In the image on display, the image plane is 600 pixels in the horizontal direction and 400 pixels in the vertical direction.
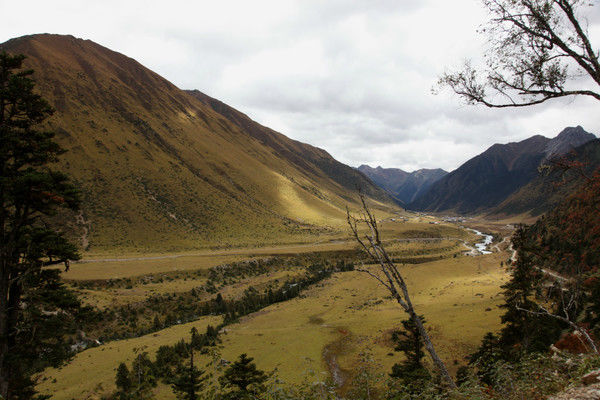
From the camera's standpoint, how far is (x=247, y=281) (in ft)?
194

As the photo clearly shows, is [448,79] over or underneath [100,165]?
underneath

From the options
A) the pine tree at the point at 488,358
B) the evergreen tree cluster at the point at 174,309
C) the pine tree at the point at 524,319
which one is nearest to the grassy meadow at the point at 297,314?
the evergreen tree cluster at the point at 174,309

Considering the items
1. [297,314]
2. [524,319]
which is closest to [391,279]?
[524,319]

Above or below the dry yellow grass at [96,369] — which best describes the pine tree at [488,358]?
above

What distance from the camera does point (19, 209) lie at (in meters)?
9.50

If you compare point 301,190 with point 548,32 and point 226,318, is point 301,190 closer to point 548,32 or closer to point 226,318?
point 226,318

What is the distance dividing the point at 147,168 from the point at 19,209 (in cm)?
10677

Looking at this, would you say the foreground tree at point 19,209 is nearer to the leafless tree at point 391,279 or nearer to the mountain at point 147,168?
the leafless tree at point 391,279

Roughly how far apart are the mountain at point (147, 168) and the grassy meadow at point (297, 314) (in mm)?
17591

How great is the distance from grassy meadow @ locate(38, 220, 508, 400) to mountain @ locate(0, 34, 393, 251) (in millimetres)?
17591

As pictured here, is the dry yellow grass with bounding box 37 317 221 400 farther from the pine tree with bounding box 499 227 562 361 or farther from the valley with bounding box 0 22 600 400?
the pine tree with bounding box 499 227 562 361

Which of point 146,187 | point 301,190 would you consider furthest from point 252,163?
point 146,187

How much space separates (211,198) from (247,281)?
6151 cm

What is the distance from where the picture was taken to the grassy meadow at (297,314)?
25.8 metres
